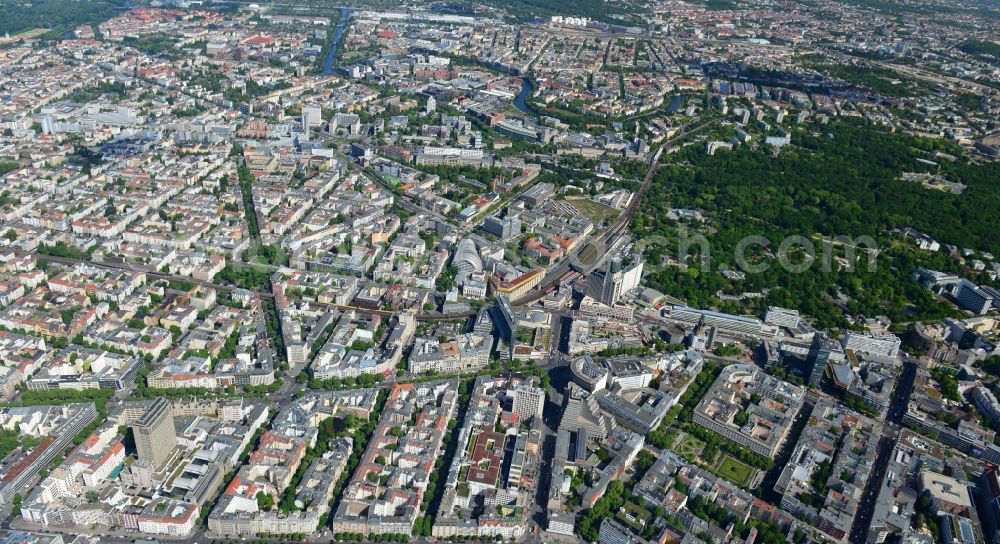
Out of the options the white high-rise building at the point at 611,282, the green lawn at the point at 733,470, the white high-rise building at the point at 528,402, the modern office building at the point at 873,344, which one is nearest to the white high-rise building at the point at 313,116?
the white high-rise building at the point at 611,282

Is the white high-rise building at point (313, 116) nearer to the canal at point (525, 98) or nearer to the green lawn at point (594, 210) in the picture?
the canal at point (525, 98)

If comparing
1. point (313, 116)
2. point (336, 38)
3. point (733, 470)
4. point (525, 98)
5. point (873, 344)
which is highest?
point (336, 38)

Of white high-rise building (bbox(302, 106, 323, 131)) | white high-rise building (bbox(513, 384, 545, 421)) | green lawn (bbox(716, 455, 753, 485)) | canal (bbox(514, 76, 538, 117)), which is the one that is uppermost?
white high-rise building (bbox(302, 106, 323, 131))

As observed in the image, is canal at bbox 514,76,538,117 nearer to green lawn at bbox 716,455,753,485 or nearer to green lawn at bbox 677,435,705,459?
green lawn at bbox 677,435,705,459

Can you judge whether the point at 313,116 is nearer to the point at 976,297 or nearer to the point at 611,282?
the point at 611,282

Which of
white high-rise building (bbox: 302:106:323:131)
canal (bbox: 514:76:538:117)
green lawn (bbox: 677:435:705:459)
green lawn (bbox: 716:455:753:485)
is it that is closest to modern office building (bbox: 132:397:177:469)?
green lawn (bbox: 677:435:705:459)

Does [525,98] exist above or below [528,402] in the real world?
above

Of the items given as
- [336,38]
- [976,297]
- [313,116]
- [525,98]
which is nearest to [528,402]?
[976,297]
